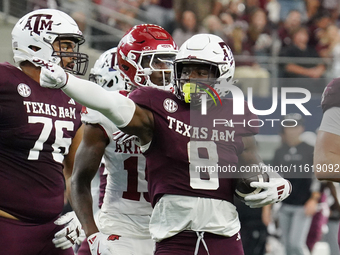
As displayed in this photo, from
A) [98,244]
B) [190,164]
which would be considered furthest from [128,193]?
[190,164]

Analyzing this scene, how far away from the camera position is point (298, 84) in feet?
25.5

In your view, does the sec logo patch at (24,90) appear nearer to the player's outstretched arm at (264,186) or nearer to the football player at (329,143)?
the player's outstretched arm at (264,186)

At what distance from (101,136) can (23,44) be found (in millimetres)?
791

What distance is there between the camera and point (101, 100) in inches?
105

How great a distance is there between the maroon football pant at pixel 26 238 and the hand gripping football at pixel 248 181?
1.24 meters

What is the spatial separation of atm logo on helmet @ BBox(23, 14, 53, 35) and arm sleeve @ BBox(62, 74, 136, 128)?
1.16 meters

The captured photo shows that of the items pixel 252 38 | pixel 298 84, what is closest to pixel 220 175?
pixel 298 84

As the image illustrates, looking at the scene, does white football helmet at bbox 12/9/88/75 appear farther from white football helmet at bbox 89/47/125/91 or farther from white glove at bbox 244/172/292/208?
white glove at bbox 244/172/292/208

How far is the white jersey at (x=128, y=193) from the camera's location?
11.8 ft

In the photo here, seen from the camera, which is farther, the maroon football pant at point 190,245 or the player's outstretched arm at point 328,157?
the player's outstretched arm at point 328,157

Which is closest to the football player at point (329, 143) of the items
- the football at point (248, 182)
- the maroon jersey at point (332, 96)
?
the maroon jersey at point (332, 96)

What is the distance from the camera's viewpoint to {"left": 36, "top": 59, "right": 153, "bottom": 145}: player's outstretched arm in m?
2.51

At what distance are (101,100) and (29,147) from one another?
0.98m

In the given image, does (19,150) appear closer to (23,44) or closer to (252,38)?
(23,44)
